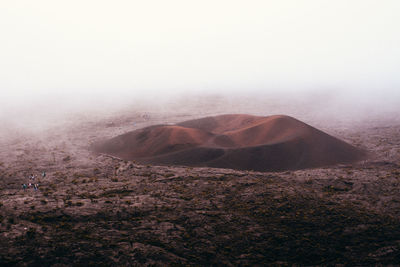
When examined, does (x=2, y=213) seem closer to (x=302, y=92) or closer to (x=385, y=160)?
(x=385, y=160)

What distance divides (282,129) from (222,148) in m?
8.55

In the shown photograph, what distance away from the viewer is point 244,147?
30.6m

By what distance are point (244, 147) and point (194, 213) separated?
44.7ft

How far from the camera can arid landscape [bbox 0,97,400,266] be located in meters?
14.7

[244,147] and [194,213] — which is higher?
[244,147]

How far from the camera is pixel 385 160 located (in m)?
28.9

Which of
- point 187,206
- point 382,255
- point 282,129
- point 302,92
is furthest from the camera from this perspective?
point 302,92

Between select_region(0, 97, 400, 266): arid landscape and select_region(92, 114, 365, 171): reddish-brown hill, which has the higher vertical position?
select_region(92, 114, 365, 171): reddish-brown hill

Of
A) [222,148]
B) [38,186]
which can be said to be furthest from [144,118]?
[38,186]

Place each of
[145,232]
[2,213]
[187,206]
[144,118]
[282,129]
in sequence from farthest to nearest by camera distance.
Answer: [144,118], [282,129], [187,206], [2,213], [145,232]

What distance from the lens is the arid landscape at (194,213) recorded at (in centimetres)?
1474

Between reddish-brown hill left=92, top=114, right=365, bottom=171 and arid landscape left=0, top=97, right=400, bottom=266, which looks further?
reddish-brown hill left=92, top=114, right=365, bottom=171

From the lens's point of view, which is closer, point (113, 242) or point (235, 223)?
point (113, 242)

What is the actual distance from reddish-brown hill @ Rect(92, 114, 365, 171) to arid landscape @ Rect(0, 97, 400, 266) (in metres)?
1.47
